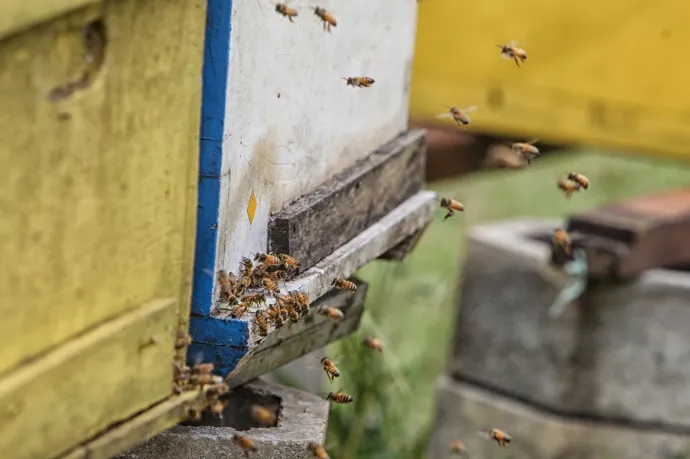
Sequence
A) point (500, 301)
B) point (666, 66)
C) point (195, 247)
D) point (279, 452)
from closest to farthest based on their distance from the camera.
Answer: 1. point (195, 247)
2. point (279, 452)
3. point (666, 66)
4. point (500, 301)

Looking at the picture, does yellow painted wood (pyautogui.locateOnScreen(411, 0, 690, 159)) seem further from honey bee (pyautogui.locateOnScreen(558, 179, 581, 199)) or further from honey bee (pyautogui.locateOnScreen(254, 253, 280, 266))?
honey bee (pyautogui.locateOnScreen(254, 253, 280, 266))

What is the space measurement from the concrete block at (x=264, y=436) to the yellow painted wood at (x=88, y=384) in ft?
0.84

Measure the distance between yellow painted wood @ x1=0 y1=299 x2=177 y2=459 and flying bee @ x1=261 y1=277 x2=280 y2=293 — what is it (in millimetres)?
244

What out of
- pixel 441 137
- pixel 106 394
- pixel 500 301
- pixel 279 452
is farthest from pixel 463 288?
pixel 106 394

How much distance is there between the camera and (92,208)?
2172 millimetres

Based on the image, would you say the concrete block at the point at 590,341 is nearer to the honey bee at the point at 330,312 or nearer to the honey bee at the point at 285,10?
the honey bee at the point at 330,312

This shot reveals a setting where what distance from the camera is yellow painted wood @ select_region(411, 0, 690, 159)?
16.2 feet

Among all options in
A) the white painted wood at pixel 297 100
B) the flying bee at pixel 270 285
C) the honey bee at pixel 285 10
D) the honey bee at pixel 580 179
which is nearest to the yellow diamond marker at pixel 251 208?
the white painted wood at pixel 297 100

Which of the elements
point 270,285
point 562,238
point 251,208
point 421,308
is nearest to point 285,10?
point 251,208

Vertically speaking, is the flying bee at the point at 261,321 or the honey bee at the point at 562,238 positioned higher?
the flying bee at the point at 261,321

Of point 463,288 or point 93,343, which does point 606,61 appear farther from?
point 93,343

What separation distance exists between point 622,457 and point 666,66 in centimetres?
151

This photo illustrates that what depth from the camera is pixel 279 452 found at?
282cm

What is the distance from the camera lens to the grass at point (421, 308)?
497cm
